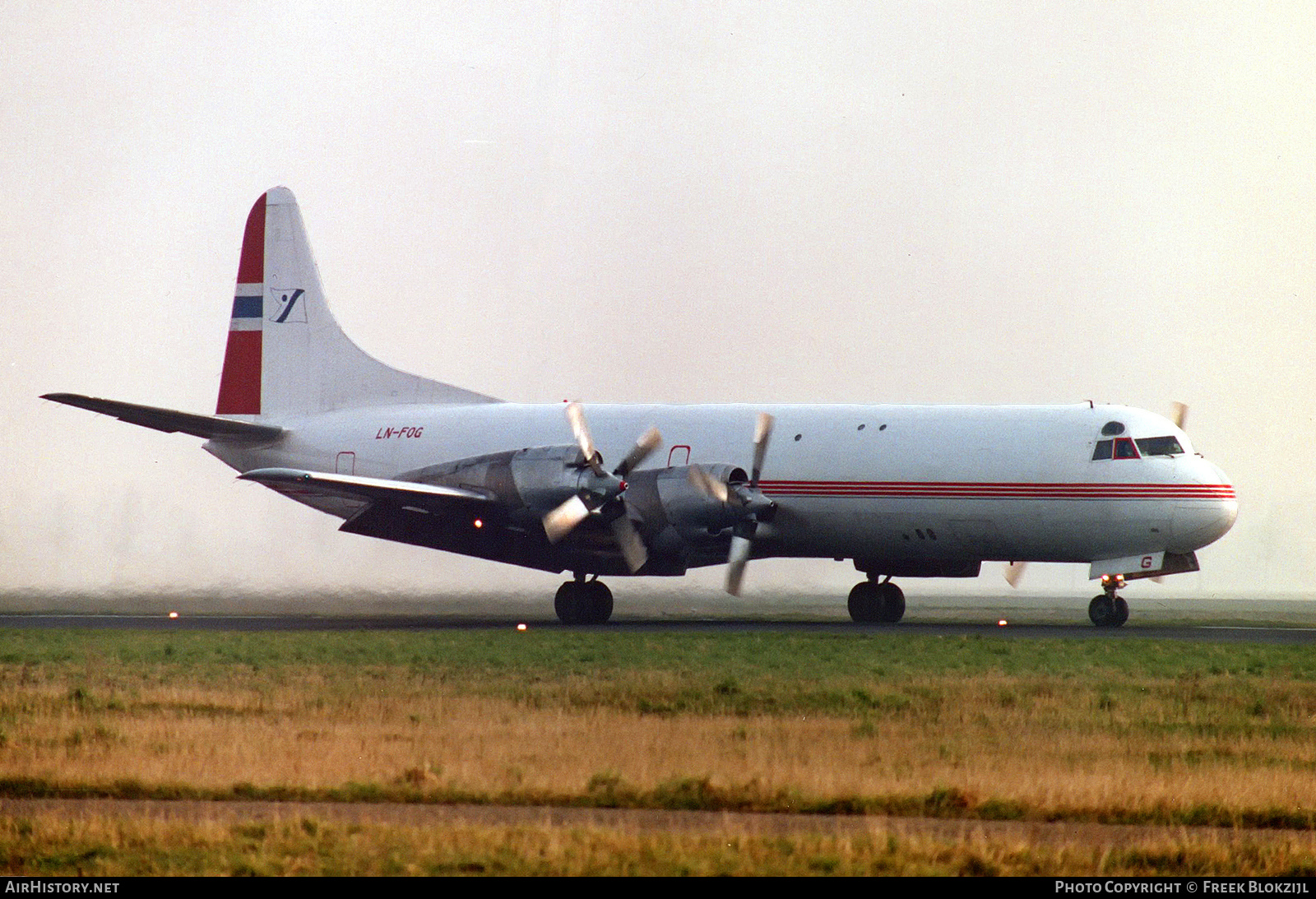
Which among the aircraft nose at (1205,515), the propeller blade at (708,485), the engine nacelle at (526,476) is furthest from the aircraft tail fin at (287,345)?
the aircraft nose at (1205,515)

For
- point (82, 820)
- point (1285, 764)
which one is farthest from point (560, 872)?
point (1285, 764)

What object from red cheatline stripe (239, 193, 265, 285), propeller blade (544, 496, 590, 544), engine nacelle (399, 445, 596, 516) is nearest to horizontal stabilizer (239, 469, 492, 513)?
engine nacelle (399, 445, 596, 516)

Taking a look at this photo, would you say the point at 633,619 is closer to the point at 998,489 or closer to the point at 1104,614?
the point at 998,489

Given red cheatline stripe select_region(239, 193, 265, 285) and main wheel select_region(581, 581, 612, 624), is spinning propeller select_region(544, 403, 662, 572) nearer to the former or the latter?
main wheel select_region(581, 581, 612, 624)

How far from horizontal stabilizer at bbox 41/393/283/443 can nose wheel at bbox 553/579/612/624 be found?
1036 cm

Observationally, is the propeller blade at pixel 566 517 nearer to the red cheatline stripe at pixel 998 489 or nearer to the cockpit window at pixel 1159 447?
the red cheatline stripe at pixel 998 489

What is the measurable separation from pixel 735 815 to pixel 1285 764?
6782mm

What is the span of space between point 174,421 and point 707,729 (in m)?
23.8

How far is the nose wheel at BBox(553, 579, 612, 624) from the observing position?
3616 cm

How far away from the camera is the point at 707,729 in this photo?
1895 cm

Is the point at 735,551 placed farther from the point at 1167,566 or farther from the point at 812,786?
the point at 812,786

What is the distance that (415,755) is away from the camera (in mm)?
16766

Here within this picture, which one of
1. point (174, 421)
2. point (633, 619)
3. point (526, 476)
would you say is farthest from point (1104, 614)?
point (174, 421)

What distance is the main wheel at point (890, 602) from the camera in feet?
125
